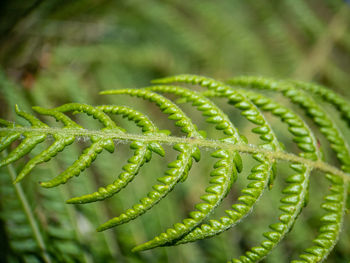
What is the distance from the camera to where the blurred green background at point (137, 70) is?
4.27 ft

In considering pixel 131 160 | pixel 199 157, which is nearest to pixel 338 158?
pixel 199 157

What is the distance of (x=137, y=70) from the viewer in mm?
2441

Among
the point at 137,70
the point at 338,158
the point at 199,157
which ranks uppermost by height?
the point at 137,70

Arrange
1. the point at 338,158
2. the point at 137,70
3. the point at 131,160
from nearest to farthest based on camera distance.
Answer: the point at 131,160, the point at 338,158, the point at 137,70

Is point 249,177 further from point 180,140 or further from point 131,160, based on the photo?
point 131,160

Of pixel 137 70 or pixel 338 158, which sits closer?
pixel 338 158

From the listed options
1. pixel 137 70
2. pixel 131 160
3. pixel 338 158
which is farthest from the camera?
pixel 137 70

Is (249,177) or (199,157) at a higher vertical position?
(199,157)

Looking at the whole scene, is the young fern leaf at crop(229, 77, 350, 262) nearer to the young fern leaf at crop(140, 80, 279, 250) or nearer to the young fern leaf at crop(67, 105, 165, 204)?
the young fern leaf at crop(140, 80, 279, 250)

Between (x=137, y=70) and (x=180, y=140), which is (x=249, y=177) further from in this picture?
(x=137, y=70)


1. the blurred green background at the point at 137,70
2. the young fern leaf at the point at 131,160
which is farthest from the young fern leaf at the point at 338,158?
the blurred green background at the point at 137,70

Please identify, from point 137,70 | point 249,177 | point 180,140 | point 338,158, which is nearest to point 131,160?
point 180,140

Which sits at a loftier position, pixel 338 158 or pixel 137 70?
pixel 137 70

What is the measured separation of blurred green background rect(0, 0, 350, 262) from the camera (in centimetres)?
130
